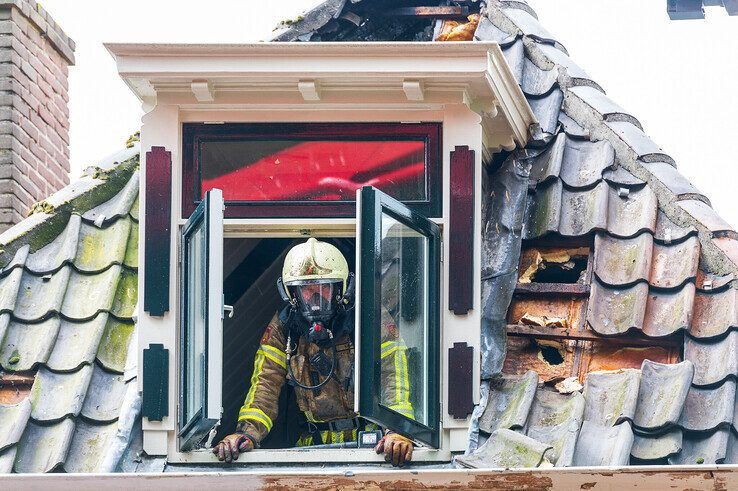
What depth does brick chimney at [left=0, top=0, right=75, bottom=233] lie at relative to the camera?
1397cm

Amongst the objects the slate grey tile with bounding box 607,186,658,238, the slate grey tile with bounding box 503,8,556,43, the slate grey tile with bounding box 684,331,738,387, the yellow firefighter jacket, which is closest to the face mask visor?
the yellow firefighter jacket

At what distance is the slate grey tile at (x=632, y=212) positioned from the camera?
446 inches

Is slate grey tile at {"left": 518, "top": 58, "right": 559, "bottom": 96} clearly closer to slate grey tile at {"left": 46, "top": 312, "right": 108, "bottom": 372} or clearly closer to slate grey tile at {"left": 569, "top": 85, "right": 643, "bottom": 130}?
slate grey tile at {"left": 569, "top": 85, "right": 643, "bottom": 130}

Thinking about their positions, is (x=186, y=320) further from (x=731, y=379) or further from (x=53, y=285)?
(x=731, y=379)

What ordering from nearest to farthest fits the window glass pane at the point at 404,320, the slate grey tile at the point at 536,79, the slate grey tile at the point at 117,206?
1. the window glass pane at the point at 404,320
2. the slate grey tile at the point at 117,206
3. the slate grey tile at the point at 536,79

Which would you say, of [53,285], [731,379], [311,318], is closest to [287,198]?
[311,318]

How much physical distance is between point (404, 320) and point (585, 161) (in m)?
1.87

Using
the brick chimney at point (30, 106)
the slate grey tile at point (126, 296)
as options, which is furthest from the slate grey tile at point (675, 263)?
the brick chimney at point (30, 106)

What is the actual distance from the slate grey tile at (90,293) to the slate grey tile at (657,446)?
2.86 meters

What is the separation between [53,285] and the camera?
37.4 feet

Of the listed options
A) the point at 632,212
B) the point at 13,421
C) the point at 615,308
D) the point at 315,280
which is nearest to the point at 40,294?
the point at 13,421

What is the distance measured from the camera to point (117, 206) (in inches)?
466

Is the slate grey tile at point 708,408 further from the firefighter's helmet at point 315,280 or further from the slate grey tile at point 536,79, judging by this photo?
the slate grey tile at point 536,79

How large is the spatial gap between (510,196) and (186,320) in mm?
2013
